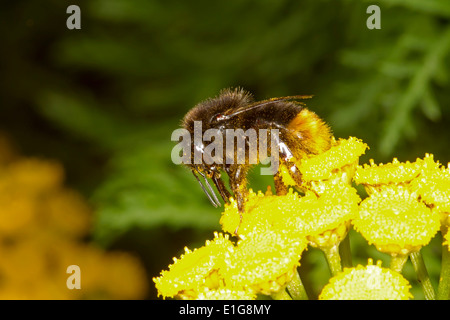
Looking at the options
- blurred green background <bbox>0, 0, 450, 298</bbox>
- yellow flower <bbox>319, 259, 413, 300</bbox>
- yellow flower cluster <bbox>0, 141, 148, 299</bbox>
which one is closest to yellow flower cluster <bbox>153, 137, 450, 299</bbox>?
yellow flower <bbox>319, 259, 413, 300</bbox>

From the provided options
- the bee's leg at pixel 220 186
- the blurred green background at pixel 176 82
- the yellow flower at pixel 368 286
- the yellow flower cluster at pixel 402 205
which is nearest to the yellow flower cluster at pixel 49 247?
the blurred green background at pixel 176 82

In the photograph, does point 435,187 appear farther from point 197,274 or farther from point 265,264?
point 197,274

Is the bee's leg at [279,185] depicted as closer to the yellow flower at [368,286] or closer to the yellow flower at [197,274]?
the yellow flower at [197,274]

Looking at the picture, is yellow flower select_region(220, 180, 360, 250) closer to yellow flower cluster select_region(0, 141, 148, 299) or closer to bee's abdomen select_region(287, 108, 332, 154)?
bee's abdomen select_region(287, 108, 332, 154)

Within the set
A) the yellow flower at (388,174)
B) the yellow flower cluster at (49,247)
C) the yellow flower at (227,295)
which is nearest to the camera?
the yellow flower at (227,295)

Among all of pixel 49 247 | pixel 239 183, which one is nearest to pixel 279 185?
pixel 239 183
